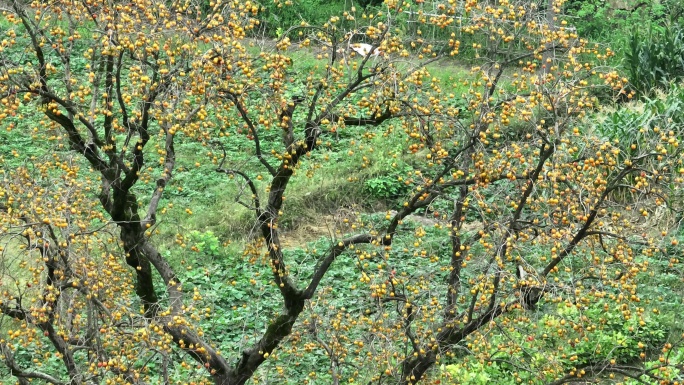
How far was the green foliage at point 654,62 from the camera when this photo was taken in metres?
15.3

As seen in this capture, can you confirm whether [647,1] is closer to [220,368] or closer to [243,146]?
[243,146]

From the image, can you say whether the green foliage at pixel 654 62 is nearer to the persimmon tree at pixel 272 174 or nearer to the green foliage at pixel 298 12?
the green foliage at pixel 298 12

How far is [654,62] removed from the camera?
50.5ft

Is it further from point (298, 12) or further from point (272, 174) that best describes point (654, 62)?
point (272, 174)

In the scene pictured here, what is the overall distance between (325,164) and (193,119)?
6.66 metres

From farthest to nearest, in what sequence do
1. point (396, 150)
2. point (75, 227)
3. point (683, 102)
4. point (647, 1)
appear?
1. point (647, 1)
2. point (396, 150)
3. point (683, 102)
4. point (75, 227)

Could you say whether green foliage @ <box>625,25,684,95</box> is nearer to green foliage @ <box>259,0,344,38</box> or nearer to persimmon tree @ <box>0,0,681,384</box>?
green foliage @ <box>259,0,344,38</box>

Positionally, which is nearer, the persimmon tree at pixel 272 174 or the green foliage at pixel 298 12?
the persimmon tree at pixel 272 174

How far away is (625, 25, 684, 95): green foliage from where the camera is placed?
15.3 meters

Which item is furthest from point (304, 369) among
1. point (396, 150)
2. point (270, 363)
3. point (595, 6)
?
point (595, 6)

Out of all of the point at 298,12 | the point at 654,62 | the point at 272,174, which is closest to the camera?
the point at 272,174

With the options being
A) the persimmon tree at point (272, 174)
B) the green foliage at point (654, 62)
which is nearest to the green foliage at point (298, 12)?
the green foliage at point (654, 62)

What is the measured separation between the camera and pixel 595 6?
1900cm

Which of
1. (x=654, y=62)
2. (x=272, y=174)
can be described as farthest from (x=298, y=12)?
(x=272, y=174)
